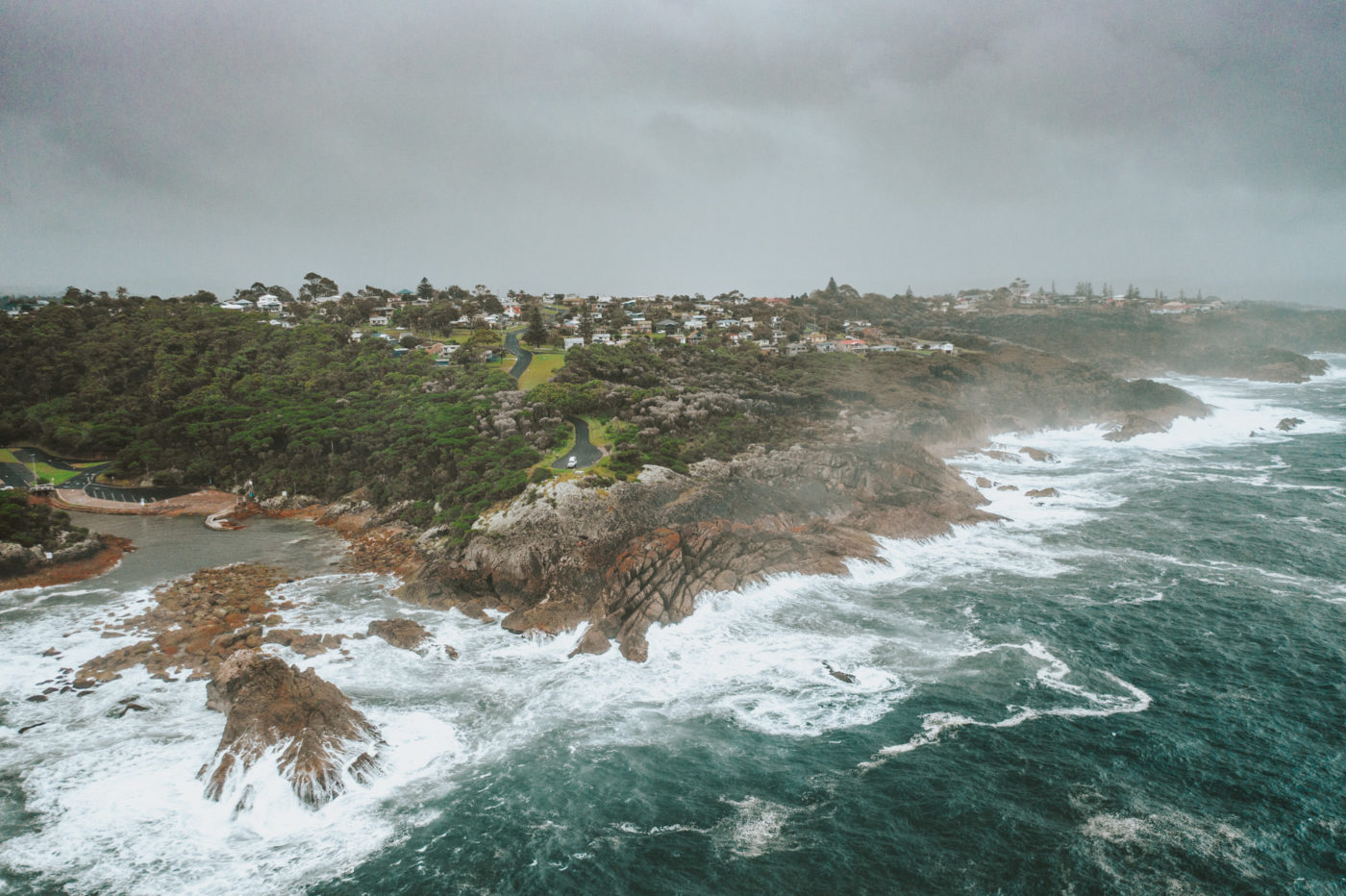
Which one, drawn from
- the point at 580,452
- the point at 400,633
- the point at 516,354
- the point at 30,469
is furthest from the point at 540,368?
the point at 400,633

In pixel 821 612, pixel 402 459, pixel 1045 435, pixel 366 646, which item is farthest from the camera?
pixel 1045 435

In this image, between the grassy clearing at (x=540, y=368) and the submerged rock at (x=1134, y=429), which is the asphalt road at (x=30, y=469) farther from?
the submerged rock at (x=1134, y=429)

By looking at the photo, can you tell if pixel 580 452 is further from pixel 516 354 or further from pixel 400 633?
pixel 516 354

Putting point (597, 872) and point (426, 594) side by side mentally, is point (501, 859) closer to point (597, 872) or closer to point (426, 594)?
point (597, 872)

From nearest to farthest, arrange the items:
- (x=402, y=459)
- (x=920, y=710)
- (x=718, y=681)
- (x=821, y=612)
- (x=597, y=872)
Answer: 1. (x=597, y=872)
2. (x=920, y=710)
3. (x=718, y=681)
4. (x=821, y=612)
5. (x=402, y=459)

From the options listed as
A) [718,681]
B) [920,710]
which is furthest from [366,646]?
[920,710]

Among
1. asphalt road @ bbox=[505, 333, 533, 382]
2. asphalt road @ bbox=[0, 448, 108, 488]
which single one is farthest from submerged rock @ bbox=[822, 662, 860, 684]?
asphalt road @ bbox=[0, 448, 108, 488]

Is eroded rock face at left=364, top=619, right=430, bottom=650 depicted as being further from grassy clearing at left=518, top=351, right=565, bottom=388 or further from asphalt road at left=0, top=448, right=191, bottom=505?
grassy clearing at left=518, top=351, right=565, bottom=388
